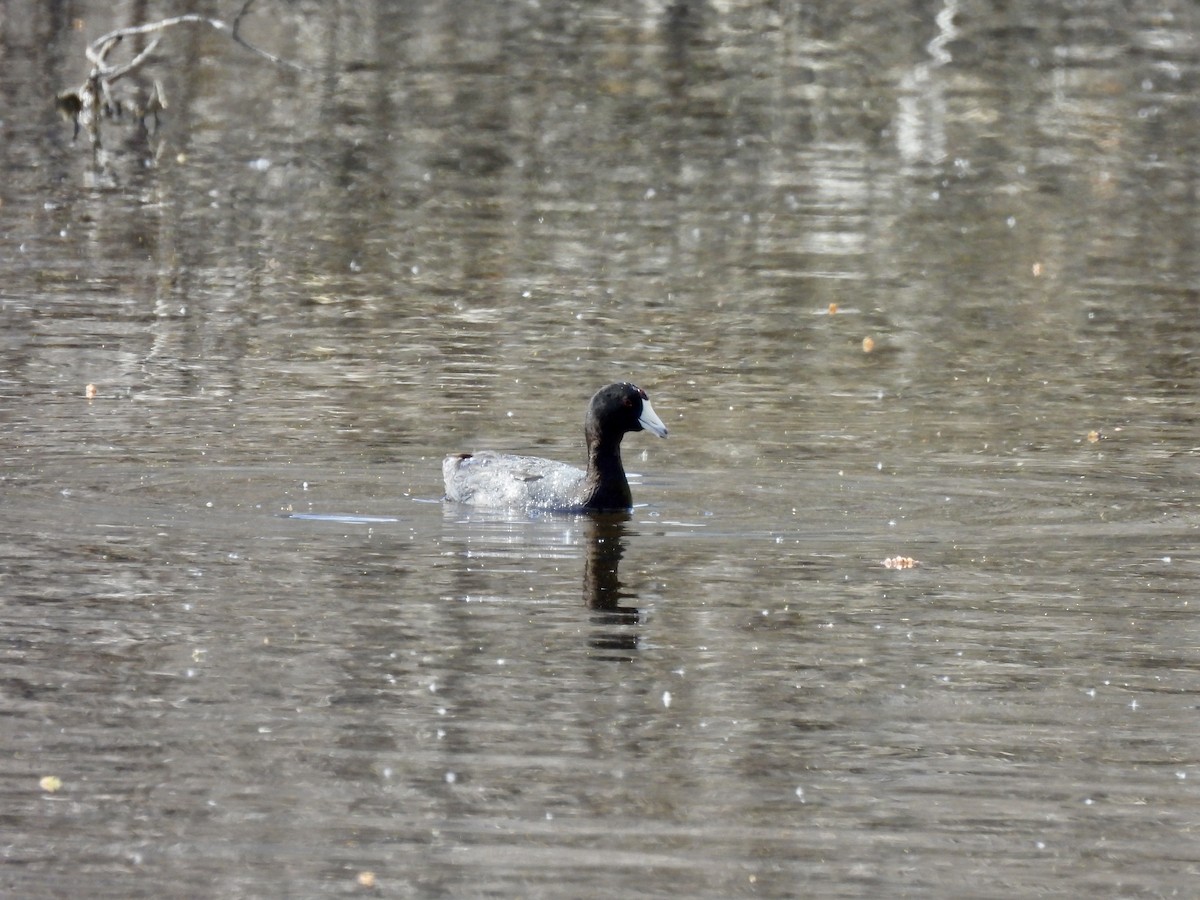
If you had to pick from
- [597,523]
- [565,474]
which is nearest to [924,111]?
[565,474]

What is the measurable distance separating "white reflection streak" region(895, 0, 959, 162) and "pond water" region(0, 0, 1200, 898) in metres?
0.34

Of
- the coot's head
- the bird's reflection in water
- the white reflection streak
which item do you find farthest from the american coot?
the white reflection streak

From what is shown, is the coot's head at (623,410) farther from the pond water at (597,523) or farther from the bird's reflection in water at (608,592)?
the bird's reflection in water at (608,592)

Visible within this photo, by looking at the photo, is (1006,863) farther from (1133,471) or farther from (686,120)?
(686,120)

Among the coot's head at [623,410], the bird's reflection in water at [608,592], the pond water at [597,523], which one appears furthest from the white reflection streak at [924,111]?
the bird's reflection in water at [608,592]

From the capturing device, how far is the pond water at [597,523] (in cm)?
823

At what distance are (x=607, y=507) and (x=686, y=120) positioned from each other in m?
19.4

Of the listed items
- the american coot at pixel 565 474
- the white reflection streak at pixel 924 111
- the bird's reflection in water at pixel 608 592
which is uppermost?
the white reflection streak at pixel 924 111

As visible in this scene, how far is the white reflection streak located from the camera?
98.5ft

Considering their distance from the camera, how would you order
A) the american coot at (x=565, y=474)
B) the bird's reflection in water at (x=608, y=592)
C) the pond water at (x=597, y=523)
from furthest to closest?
the american coot at (x=565, y=474) → the bird's reflection in water at (x=608, y=592) → the pond water at (x=597, y=523)

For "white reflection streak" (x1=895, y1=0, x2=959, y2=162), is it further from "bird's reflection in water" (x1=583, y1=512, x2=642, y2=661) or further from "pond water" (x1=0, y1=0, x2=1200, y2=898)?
"bird's reflection in water" (x1=583, y1=512, x2=642, y2=661)

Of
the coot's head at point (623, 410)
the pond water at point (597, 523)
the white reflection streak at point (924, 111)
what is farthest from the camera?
the white reflection streak at point (924, 111)

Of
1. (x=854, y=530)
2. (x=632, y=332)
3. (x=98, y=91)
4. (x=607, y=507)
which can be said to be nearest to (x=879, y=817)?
(x=854, y=530)

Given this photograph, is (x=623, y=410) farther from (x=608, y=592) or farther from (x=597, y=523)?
(x=608, y=592)
